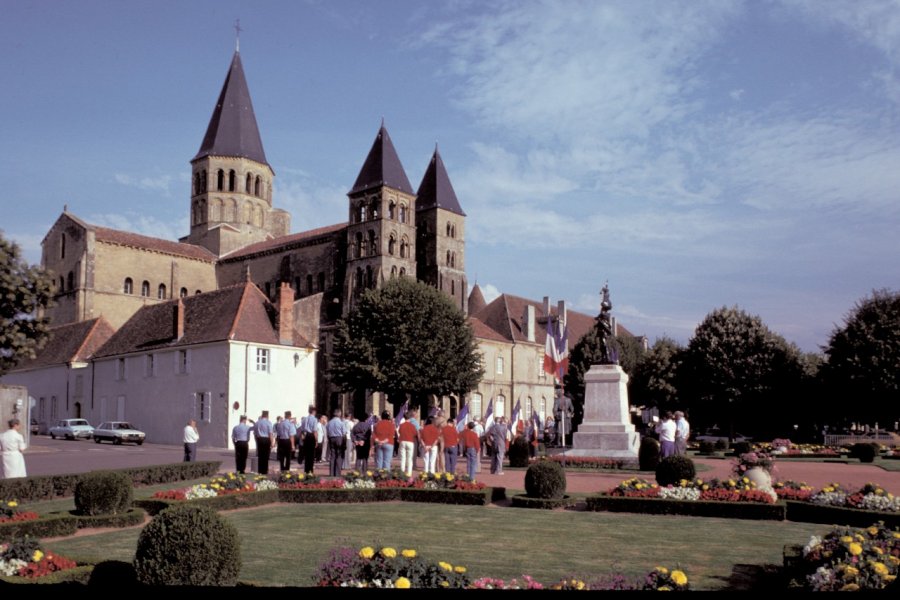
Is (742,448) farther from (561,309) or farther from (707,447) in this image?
(561,309)

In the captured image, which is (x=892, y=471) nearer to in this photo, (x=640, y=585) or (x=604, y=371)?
(x=604, y=371)

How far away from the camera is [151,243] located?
3012 inches

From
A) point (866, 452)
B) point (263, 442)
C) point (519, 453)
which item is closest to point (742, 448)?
point (866, 452)

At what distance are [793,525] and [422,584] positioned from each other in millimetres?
10610

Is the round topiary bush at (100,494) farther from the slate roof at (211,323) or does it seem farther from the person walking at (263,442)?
the slate roof at (211,323)

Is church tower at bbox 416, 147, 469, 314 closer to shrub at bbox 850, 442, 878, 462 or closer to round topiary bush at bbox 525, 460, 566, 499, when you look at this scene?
shrub at bbox 850, 442, 878, 462

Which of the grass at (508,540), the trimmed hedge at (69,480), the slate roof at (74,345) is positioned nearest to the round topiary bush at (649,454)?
the grass at (508,540)

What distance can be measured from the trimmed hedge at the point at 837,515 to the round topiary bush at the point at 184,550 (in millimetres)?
11491

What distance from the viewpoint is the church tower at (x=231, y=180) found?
87562mm

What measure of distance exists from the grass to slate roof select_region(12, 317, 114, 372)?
44224 mm

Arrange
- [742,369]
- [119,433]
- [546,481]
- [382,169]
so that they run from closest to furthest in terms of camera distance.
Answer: [546,481], [119,433], [742,369], [382,169]

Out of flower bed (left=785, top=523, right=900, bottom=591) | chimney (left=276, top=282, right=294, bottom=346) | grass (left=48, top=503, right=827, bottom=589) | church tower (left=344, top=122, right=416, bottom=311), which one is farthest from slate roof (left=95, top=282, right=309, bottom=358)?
Result: flower bed (left=785, top=523, right=900, bottom=591)

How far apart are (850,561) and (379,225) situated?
222 feet

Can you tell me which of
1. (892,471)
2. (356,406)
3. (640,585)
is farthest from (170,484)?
(356,406)
